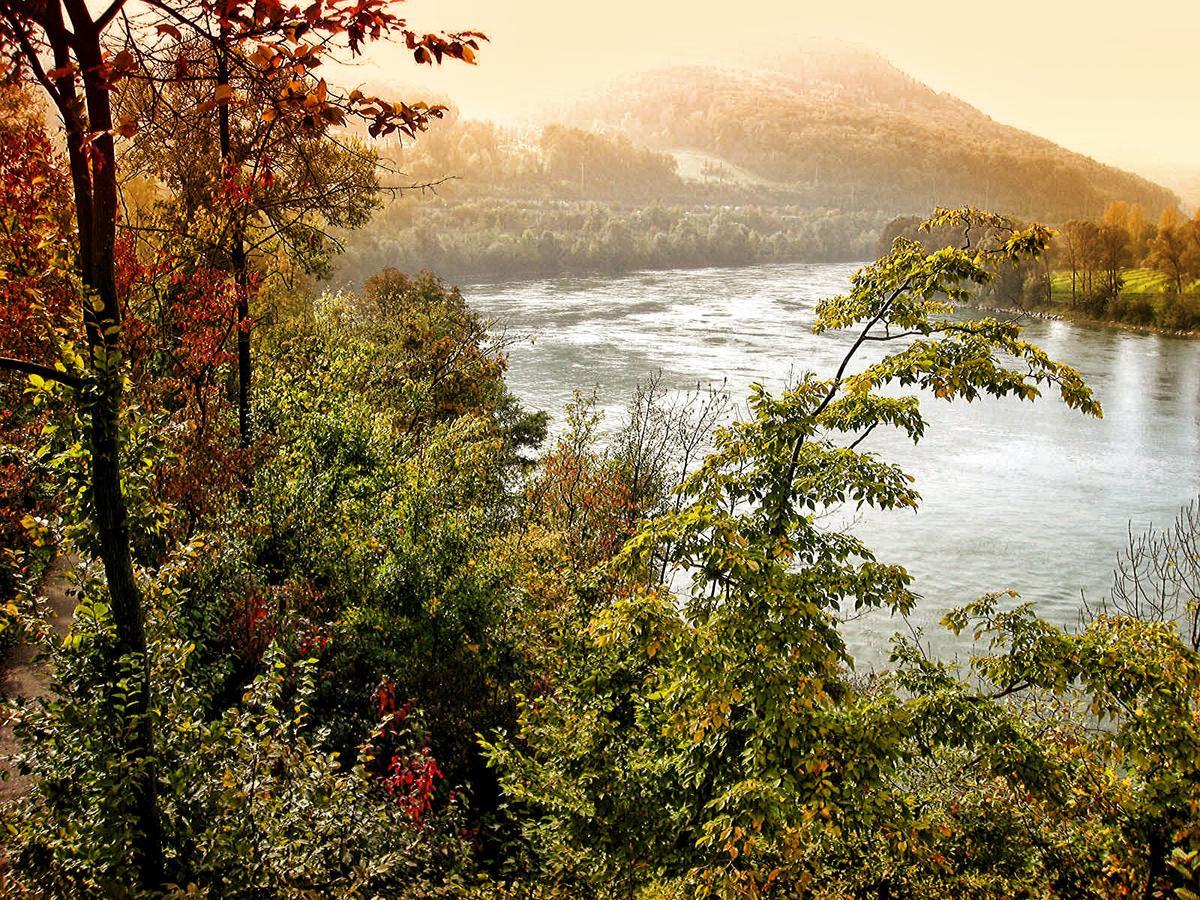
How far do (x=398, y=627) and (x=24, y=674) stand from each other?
626 cm

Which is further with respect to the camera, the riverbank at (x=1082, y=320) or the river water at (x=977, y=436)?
the riverbank at (x=1082, y=320)

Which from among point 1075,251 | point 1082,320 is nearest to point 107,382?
point 1082,320

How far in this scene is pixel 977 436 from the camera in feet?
145

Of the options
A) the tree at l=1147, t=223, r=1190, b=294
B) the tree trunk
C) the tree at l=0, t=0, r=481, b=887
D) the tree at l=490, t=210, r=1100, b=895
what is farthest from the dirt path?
the tree at l=1147, t=223, r=1190, b=294

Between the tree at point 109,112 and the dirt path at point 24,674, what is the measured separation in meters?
4.32

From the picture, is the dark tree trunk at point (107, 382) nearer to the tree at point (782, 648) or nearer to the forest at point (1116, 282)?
the tree at point (782, 648)

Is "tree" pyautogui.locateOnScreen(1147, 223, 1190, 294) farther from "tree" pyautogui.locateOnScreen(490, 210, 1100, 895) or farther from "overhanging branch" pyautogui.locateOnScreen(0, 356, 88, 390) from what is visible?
"overhanging branch" pyautogui.locateOnScreen(0, 356, 88, 390)

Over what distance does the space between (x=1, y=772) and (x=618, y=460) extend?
1820 centimetres

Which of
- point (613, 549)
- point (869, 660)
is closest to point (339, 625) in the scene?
point (613, 549)

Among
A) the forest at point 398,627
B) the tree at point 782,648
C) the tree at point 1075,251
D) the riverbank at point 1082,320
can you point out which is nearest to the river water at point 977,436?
the riverbank at point 1082,320

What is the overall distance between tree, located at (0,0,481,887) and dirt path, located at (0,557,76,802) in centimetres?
432

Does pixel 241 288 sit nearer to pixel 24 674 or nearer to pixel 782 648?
pixel 24 674

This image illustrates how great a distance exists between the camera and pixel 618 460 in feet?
75.0

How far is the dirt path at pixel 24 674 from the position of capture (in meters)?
9.52
